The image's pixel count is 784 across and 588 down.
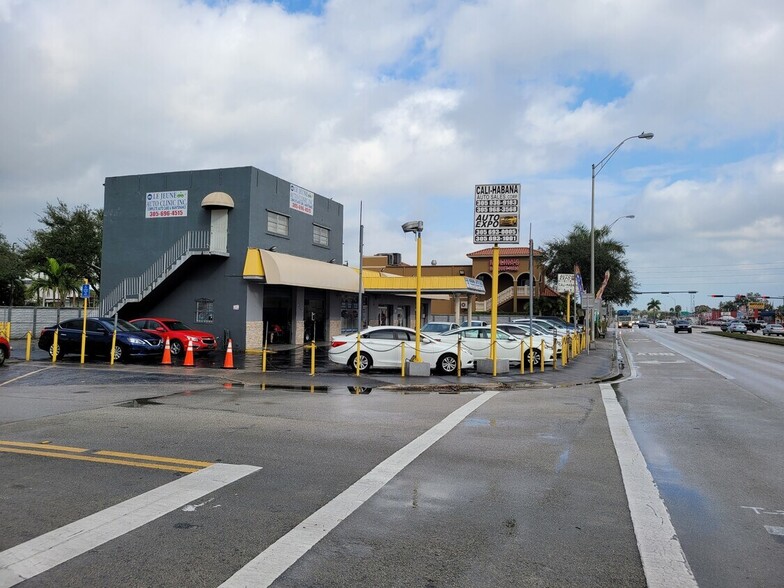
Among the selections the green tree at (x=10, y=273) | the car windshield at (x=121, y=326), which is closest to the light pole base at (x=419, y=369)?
the car windshield at (x=121, y=326)

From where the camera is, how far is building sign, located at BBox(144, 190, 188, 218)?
90.6ft

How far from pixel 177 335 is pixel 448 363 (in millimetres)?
11110

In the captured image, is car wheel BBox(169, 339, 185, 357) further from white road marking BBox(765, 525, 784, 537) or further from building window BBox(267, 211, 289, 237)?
white road marking BBox(765, 525, 784, 537)

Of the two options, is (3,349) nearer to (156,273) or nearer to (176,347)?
(176,347)

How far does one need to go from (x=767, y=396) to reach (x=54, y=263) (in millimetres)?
42604

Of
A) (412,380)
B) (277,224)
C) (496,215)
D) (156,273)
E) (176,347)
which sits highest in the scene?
(277,224)

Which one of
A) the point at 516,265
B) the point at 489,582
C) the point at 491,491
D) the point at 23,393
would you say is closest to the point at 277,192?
the point at 23,393

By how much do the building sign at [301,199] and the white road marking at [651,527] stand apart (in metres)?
23.3

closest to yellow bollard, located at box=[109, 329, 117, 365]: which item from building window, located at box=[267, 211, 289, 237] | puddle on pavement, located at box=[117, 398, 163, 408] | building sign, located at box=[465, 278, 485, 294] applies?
puddle on pavement, located at box=[117, 398, 163, 408]

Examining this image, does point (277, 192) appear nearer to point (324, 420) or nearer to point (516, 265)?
point (324, 420)

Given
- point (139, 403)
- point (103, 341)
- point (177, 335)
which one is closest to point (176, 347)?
point (177, 335)

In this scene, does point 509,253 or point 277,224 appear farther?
point 509,253

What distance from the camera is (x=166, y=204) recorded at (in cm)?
2789

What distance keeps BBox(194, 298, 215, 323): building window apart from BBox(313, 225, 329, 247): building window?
6.73 metres
